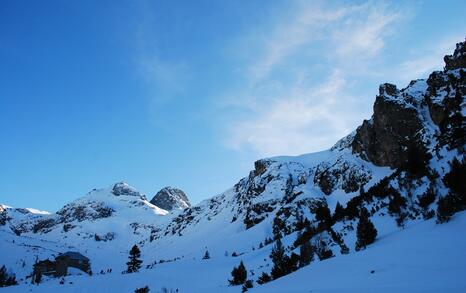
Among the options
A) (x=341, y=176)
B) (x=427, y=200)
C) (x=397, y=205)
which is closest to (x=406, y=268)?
(x=427, y=200)

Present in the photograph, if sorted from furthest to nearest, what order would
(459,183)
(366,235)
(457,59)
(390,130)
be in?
1. (390,130)
2. (457,59)
3. (366,235)
4. (459,183)

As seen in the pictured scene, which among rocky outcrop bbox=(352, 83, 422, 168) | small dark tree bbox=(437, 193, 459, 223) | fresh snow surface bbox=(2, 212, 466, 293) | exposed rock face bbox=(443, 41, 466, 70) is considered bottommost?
fresh snow surface bbox=(2, 212, 466, 293)

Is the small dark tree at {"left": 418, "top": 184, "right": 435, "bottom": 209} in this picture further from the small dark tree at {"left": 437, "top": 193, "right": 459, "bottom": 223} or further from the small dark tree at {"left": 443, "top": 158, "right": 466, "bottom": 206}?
the small dark tree at {"left": 437, "top": 193, "right": 459, "bottom": 223}

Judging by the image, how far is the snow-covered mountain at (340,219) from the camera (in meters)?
12.7

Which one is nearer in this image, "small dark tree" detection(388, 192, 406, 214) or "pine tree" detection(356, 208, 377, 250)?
"pine tree" detection(356, 208, 377, 250)

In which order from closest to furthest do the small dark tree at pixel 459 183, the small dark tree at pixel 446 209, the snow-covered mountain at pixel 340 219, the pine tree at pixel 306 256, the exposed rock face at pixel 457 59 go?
the snow-covered mountain at pixel 340 219
the small dark tree at pixel 446 209
the small dark tree at pixel 459 183
the pine tree at pixel 306 256
the exposed rock face at pixel 457 59

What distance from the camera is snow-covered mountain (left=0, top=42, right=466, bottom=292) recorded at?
12711mm

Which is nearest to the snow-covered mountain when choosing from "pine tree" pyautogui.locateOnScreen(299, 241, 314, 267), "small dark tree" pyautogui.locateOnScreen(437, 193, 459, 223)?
"small dark tree" pyautogui.locateOnScreen(437, 193, 459, 223)

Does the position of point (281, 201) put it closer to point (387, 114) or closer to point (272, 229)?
point (272, 229)

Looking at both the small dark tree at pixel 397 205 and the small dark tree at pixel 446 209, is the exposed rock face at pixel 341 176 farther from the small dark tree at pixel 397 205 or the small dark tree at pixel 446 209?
the small dark tree at pixel 446 209

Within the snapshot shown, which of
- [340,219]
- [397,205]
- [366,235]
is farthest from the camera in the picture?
[340,219]

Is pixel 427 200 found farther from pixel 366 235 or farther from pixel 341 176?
pixel 341 176

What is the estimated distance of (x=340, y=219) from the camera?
31.0 m

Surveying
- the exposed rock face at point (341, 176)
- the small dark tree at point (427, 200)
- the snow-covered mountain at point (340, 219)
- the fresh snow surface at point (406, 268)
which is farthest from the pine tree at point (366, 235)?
the exposed rock face at point (341, 176)
